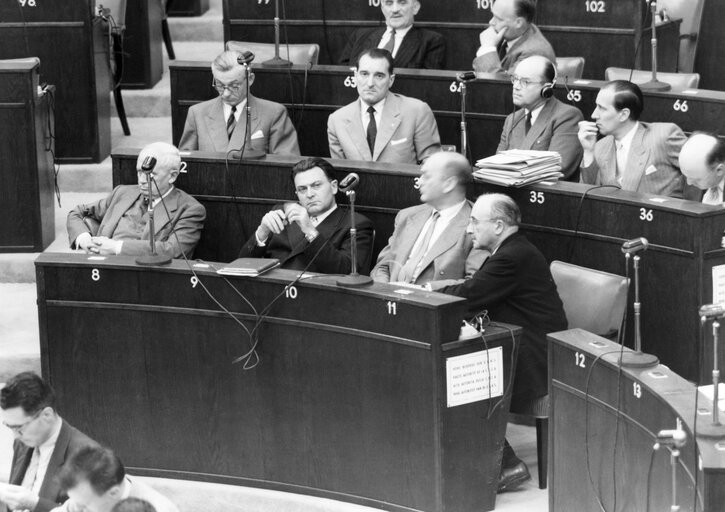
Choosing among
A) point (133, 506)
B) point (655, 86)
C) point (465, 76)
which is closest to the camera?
point (133, 506)

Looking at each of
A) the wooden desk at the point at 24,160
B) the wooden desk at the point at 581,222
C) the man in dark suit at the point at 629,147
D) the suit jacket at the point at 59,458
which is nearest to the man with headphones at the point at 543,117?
the man in dark suit at the point at 629,147

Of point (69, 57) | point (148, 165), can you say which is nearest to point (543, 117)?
point (148, 165)

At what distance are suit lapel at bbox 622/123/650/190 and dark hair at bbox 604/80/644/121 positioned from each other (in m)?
0.10

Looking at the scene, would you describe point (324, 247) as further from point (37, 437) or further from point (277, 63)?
point (277, 63)

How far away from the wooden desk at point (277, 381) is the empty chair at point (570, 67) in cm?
231

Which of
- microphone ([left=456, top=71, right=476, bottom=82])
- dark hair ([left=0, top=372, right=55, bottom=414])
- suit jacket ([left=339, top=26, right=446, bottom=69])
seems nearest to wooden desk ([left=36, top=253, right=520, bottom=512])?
dark hair ([left=0, top=372, right=55, bottom=414])

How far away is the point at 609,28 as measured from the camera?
284 inches

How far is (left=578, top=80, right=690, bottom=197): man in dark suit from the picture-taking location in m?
5.78

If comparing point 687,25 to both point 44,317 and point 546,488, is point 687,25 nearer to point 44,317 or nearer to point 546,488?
point 546,488

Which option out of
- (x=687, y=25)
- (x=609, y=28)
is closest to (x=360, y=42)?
(x=609, y=28)

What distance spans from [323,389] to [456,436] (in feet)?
1.72

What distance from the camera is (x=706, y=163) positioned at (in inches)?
210

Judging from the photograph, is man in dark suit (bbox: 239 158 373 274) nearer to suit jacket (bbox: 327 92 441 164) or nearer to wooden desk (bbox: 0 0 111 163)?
suit jacket (bbox: 327 92 441 164)

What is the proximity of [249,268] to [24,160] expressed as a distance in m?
1.98
